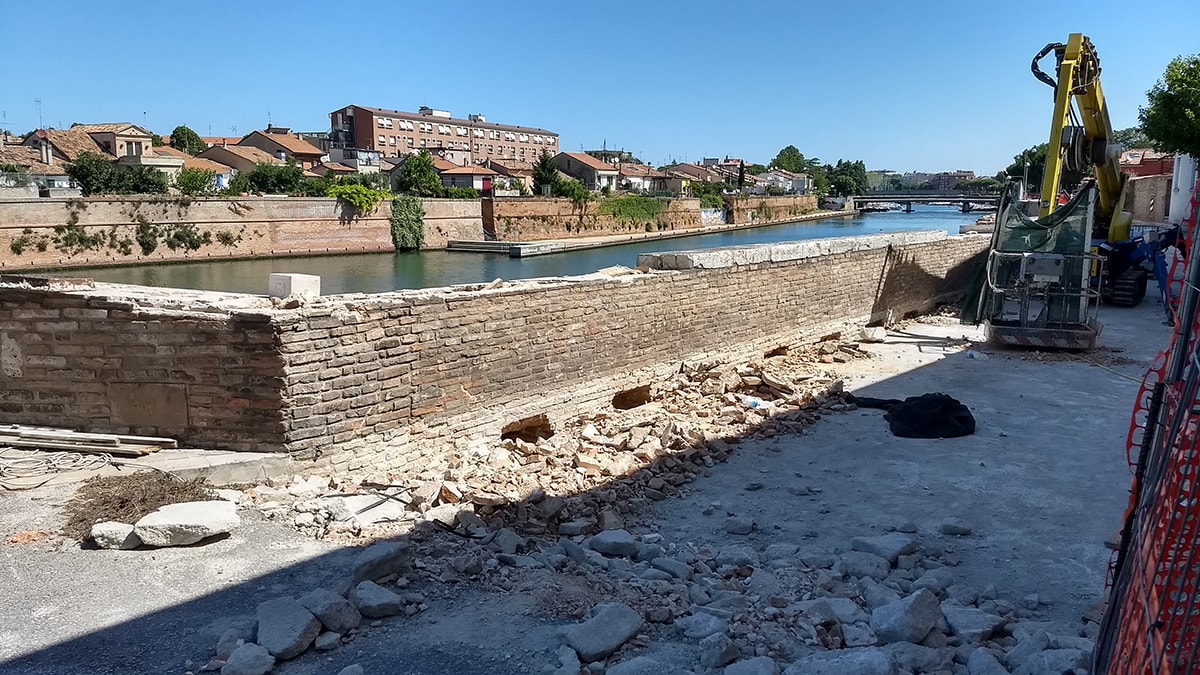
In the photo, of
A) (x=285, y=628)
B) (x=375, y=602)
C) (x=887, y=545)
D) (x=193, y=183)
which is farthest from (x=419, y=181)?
(x=285, y=628)

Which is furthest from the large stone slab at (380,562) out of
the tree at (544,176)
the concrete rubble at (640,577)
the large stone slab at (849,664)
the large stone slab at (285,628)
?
the tree at (544,176)

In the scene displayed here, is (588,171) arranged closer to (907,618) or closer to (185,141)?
(185,141)

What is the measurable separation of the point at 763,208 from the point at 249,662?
73760 mm

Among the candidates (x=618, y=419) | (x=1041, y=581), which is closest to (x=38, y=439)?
(x=618, y=419)

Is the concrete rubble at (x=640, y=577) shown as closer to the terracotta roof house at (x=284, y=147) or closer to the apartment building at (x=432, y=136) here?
the terracotta roof house at (x=284, y=147)

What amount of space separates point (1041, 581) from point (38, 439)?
22.9 feet

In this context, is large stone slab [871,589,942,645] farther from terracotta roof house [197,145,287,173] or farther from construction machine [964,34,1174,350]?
terracotta roof house [197,145,287,173]

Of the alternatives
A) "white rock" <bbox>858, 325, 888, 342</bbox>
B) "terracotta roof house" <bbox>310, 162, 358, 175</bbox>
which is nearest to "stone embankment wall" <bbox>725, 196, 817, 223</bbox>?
"terracotta roof house" <bbox>310, 162, 358, 175</bbox>

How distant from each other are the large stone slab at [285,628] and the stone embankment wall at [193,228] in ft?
110

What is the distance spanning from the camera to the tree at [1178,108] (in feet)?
58.5

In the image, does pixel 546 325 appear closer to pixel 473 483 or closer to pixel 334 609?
pixel 473 483

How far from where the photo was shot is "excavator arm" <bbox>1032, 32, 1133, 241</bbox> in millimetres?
13164

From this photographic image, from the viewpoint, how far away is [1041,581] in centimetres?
486

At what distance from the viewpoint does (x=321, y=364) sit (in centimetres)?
615
